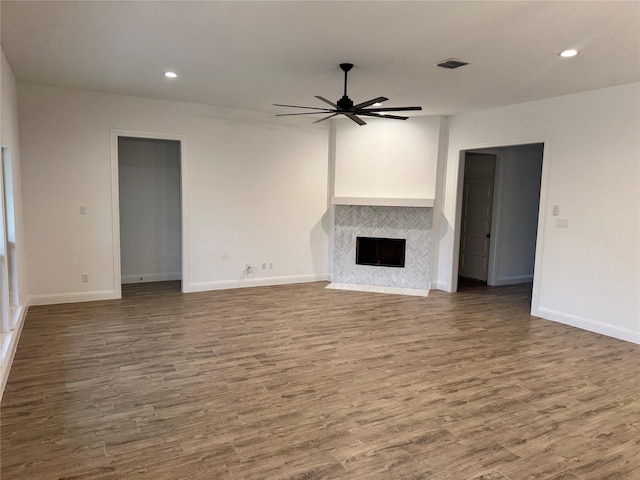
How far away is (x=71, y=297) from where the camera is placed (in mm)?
5652

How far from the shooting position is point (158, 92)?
216 inches

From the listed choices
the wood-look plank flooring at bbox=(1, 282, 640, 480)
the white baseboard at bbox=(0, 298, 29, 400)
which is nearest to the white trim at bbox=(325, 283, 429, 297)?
the wood-look plank flooring at bbox=(1, 282, 640, 480)

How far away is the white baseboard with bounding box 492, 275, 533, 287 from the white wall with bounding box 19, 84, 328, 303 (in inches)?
122

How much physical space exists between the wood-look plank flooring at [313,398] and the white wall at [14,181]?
159 millimetres

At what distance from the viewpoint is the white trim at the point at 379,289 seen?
21.9ft

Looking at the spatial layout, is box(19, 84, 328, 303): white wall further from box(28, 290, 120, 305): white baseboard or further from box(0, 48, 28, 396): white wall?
box(0, 48, 28, 396): white wall

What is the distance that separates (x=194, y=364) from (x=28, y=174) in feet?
11.6

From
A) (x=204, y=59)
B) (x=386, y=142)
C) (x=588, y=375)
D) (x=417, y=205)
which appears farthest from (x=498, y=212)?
→ (x=204, y=59)

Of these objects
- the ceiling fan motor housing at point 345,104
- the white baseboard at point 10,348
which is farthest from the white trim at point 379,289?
the white baseboard at point 10,348

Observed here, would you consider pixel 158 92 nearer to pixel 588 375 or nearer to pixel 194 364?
pixel 194 364

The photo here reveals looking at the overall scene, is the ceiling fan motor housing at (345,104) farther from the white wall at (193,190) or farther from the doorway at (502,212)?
the doorway at (502,212)

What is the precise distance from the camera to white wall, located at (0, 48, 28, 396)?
3696 millimetres

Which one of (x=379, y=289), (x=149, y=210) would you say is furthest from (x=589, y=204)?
(x=149, y=210)

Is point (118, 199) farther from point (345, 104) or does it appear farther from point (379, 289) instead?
point (379, 289)
